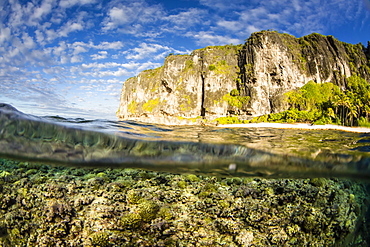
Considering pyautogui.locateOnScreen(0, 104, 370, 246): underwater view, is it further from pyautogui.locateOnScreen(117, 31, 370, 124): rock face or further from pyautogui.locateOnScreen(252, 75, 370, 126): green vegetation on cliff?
pyautogui.locateOnScreen(117, 31, 370, 124): rock face

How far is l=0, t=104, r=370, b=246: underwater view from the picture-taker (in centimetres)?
427

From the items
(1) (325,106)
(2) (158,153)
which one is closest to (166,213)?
(2) (158,153)

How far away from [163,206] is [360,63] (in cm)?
8743

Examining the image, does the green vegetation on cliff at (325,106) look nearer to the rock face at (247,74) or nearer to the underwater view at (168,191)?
the rock face at (247,74)

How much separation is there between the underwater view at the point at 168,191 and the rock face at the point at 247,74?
51994 mm

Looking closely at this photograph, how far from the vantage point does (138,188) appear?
4.84 meters

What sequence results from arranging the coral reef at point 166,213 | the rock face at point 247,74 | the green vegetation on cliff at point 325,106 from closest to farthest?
the coral reef at point 166,213 → the green vegetation on cliff at point 325,106 → the rock face at point 247,74

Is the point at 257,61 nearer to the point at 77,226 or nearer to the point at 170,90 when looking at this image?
the point at 170,90

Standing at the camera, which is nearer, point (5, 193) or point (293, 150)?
point (5, 193)

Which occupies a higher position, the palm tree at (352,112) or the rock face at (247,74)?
the rock face at (247,74)

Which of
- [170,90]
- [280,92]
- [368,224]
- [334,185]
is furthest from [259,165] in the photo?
[170,90]

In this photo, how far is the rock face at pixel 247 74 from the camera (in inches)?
2245

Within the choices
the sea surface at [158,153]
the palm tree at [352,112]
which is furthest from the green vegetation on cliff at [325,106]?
the sea surface at [158,153]

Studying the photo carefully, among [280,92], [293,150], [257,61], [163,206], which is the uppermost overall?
[257,61]
